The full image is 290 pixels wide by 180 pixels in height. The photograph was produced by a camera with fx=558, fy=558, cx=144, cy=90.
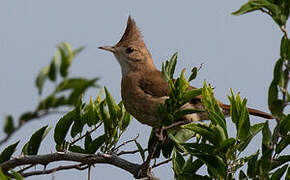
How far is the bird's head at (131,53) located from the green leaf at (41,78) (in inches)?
173

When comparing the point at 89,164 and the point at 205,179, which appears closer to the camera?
the point at 205,179

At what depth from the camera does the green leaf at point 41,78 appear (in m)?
1.82

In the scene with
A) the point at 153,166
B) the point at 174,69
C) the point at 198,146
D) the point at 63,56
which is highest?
the point at 63,56

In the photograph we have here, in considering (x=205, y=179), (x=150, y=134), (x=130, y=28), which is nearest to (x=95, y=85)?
(x=205, y=179)

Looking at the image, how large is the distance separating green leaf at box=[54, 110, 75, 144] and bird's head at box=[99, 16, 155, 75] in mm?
2554

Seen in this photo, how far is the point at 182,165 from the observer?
3.60m

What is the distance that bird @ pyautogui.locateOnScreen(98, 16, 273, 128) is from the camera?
5344 millimetres

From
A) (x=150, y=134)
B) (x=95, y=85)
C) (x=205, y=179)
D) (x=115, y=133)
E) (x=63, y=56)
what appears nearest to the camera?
(x=95, y=85)

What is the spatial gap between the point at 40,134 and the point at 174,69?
96cm

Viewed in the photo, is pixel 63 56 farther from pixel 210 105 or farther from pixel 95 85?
pixel 210 105

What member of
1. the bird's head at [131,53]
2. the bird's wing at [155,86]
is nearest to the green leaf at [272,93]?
the bird's wing at [155,86]

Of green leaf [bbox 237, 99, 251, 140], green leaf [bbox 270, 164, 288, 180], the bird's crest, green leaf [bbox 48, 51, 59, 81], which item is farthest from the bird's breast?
green leaf [bbox 48, 51, 59, 81]

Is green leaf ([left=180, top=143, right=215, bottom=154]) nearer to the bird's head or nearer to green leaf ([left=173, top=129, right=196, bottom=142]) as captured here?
green leaf ([left=173, top=129, right=196, bottom=142])

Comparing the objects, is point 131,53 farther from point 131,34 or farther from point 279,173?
point 279,173
